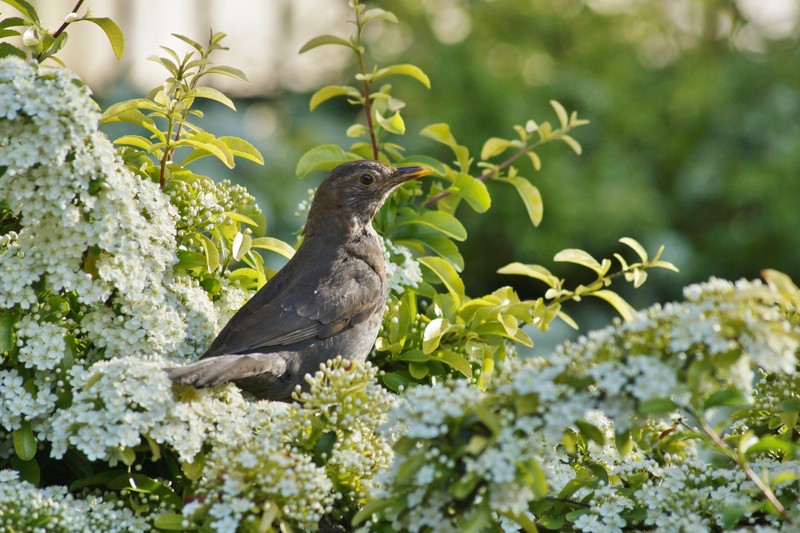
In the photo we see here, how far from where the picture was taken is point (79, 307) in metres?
2.47

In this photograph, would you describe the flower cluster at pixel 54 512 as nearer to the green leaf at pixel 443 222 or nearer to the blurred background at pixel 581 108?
the green leaf at pixel 443 222

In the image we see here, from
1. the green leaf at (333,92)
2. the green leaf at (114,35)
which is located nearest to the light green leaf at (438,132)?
the green leaf at (333,92)

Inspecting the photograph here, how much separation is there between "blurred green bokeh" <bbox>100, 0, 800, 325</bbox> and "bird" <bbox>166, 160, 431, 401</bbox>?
4370mm

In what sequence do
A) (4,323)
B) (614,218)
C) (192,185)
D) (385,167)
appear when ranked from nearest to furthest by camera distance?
1. (4,323)
2. (192,185)
3. (385,167)
4. (614,218)

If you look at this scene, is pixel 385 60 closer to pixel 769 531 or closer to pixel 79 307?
pixel 79 307

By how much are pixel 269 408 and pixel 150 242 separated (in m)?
0.51

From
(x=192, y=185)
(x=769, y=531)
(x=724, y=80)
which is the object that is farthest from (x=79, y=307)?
(x=724, y=80)

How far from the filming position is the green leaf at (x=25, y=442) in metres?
2.21

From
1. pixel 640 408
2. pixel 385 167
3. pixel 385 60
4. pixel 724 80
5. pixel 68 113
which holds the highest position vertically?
pixel 724 80

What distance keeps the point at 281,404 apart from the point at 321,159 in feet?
3.04

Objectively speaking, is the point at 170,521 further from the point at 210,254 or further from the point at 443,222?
the point at 443,222

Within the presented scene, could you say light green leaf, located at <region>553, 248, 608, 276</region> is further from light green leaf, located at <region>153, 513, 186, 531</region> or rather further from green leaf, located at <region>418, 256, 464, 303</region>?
light green leaf, located at <region>153, 513, 186, 531</region>

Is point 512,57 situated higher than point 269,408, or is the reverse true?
point 512,57

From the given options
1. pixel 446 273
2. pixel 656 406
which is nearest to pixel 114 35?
pixel 446 273
